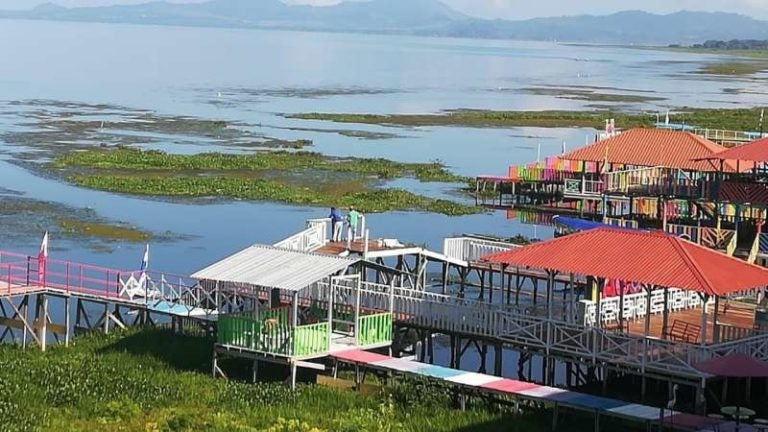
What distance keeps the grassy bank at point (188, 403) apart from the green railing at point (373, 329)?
1.88 metres

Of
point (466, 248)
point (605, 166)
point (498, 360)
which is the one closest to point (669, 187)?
point (466, 248)

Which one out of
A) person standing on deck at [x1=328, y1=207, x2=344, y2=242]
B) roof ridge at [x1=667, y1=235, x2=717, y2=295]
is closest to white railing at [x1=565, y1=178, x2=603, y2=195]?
person standing on deck at [x1=328, y1=207, x2=344, y2=242]

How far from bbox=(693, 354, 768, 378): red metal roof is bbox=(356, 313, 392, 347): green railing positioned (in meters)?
6.97

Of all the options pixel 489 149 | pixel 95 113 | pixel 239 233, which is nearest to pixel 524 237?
pixel 239 233

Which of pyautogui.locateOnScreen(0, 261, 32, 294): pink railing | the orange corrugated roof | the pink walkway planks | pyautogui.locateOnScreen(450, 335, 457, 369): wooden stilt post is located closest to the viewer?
the pink walkway planks

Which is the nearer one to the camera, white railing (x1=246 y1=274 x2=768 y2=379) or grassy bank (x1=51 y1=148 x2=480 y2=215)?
white railing (x1=246 y1=274 x2=768 y2=379)

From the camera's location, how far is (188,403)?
2694 cm

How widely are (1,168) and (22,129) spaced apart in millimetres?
19935

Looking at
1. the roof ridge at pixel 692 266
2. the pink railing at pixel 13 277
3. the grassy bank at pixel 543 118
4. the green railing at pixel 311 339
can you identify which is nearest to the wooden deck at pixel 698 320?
the roof ridge at pixel 692 266

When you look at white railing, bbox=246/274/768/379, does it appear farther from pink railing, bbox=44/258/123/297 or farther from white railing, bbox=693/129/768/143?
white railing, bbox=693/129/768/143

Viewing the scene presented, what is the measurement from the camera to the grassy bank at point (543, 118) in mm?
102000

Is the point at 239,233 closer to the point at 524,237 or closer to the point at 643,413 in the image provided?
the point at 524,237

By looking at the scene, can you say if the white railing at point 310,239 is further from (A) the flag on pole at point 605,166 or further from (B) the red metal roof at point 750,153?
(A) the flag on pole at point 605,166

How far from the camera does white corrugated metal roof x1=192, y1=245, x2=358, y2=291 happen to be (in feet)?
94.3
